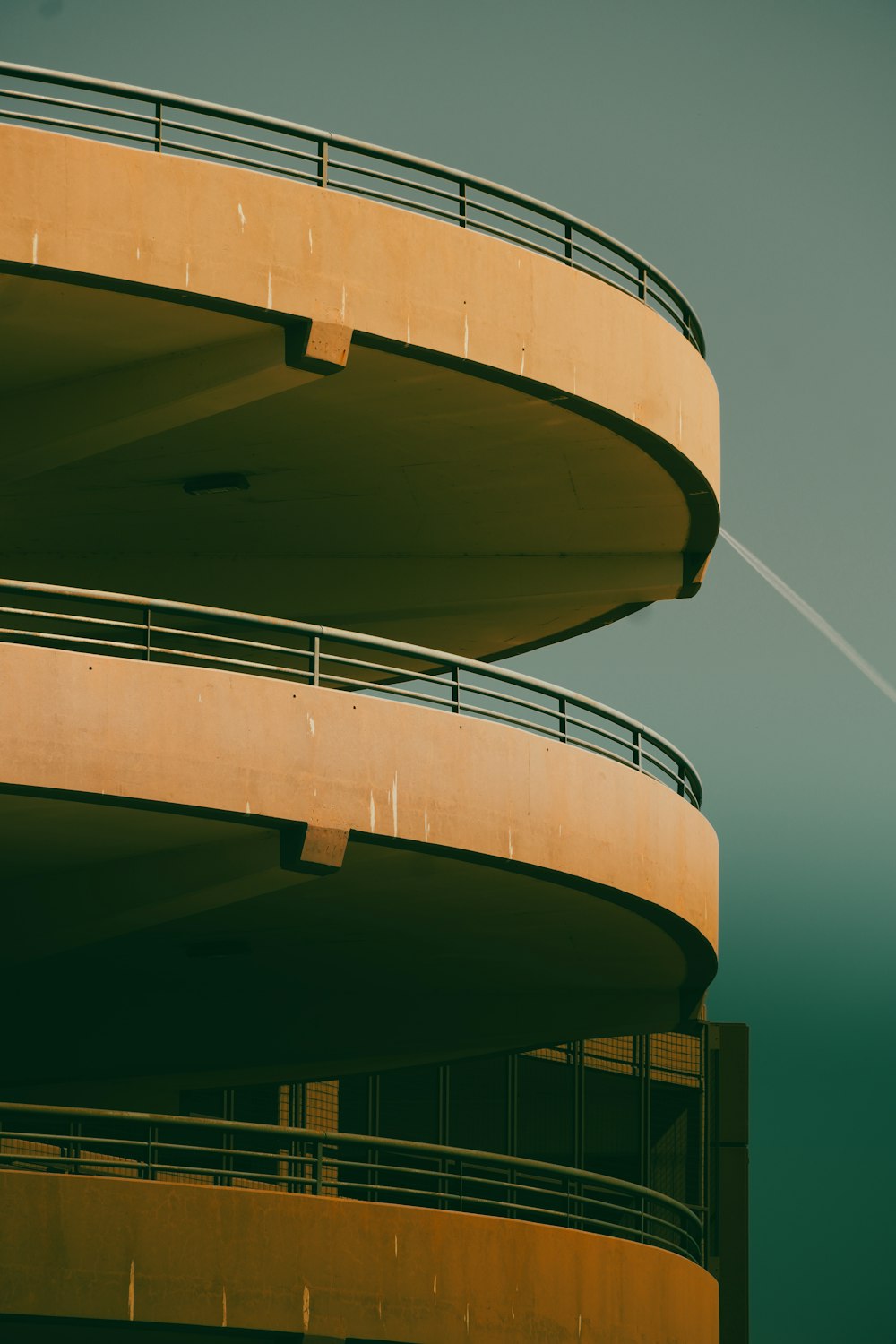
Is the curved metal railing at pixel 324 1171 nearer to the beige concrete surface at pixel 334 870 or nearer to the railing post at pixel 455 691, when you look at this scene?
the beige concrete surface at pixel 334 870

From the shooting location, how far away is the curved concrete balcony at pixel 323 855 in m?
16.5

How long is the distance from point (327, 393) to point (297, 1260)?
8.12 m

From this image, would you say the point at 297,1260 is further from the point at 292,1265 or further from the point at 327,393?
the point at 327,393

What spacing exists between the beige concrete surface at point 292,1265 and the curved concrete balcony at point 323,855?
2788 mm

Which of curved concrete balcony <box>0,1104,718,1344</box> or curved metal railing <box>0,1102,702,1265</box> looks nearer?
curved concrete balcony <box>0,1104,718,1344</box>

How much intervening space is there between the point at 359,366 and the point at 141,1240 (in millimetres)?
8008

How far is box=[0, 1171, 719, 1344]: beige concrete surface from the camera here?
1563 centimetres

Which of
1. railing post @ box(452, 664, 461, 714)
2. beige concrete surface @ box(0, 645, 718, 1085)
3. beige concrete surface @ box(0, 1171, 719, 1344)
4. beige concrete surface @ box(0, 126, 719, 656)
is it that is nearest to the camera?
beige concrete surface @ box(0, 1171, 719, 1344)

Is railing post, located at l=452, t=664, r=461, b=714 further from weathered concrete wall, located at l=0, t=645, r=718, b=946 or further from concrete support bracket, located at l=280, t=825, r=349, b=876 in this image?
concrete support bracket, located at l=280, t=825, r=349, b=876

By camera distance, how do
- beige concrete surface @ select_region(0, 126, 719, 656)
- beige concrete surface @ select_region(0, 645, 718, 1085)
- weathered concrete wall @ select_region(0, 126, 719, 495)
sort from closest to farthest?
beige concrete surface @ select_region(0, 645, 718, 1085) → weathered concrete wall @ select_region(0, 126, 719, 495) → beige concrete surface @ select_region(0, 126, 719, 656)

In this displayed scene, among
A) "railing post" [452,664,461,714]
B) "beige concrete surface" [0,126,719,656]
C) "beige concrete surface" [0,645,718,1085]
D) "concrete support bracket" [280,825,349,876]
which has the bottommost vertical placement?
"concrete support bracket" [280,825,349,876]

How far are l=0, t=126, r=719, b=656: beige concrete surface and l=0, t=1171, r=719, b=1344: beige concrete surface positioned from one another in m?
7.10

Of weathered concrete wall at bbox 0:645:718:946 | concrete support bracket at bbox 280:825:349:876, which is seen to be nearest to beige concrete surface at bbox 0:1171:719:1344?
concrete support bracket at bbox 280:825:349:876

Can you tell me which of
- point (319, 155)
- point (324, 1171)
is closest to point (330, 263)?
point (319, 155)
